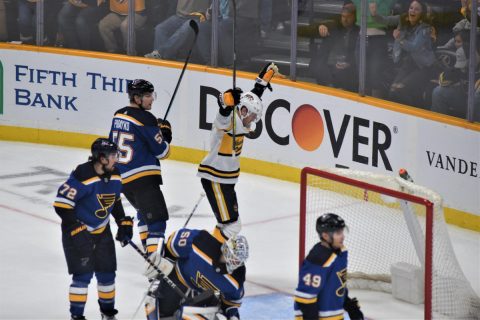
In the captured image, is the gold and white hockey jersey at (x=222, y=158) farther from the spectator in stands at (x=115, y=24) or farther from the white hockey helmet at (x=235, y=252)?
the spectator in stands at (x=115, y=24)

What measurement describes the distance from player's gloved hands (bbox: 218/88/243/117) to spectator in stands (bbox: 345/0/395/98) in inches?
99.1

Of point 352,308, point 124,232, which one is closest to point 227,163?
point 124,232

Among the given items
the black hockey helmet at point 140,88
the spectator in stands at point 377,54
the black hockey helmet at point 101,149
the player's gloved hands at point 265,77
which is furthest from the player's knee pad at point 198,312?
the spectator in stands at point 377,54

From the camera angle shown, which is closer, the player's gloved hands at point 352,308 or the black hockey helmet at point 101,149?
the player's gloved hands at point 352,308

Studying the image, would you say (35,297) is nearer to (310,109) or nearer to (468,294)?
(468,294)

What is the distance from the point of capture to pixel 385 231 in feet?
23.8

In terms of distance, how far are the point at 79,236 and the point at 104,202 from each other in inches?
10.0

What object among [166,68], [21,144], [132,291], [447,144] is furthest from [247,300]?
[21,144]

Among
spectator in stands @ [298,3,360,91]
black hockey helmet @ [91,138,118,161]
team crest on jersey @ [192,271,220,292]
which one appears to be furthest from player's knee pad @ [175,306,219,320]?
spectator in stands @ [298,3,360,91]

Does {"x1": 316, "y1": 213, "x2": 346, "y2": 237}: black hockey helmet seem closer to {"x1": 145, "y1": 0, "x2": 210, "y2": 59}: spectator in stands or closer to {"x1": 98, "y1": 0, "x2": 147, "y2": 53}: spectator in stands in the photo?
{"x1": 145, "y1": 0, "x2": 210, "y2": 59}: spectator in stands

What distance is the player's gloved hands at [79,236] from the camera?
20.5 ft

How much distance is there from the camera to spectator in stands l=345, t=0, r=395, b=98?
9.22 m

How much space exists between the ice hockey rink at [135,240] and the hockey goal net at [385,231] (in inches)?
5.8

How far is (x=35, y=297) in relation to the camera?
7.14 meters
